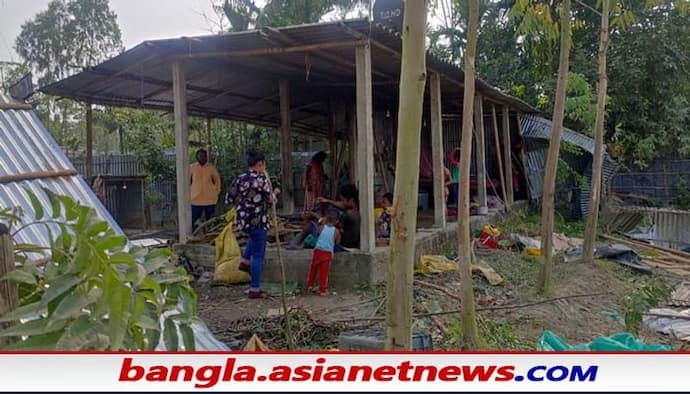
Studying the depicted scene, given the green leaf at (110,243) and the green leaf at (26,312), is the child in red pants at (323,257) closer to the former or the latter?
the green leaf at (110,243)

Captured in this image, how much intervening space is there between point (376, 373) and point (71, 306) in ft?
4.37

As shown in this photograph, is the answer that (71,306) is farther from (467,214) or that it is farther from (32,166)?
(467,214)

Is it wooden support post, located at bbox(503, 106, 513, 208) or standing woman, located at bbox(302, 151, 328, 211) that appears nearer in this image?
standing woman, located at bbox(302, 151, 328, 211)

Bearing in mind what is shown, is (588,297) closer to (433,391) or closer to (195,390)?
(433,391)

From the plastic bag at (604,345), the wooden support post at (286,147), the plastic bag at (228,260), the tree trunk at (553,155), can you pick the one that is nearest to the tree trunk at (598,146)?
the tree trunk at (553,155)

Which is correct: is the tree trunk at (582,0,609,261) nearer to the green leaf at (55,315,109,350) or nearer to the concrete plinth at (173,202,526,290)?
the concrete plinth at (173,202,526,290)

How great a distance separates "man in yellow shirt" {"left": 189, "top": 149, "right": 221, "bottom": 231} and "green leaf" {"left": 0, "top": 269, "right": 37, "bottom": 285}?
20.4 ft

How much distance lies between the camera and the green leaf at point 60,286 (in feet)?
4.96

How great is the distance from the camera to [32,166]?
2637 mm

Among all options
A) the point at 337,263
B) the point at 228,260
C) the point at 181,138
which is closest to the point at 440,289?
the point at 337,263

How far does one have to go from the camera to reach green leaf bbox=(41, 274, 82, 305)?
151 cm

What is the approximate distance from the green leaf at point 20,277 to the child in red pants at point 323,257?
4305 mm

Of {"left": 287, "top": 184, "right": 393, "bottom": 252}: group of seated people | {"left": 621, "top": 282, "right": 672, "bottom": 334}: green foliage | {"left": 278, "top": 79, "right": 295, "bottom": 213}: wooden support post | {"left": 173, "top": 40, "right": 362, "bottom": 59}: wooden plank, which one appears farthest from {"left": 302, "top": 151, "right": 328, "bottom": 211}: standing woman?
{"left": 621, "top": 282, "right": 672, "bottom": 334}: green foliage

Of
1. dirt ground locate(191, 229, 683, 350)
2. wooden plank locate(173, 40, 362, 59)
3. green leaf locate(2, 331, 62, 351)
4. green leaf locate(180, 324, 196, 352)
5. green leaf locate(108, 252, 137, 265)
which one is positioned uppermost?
wooden plank locate(173, 40, 362, 59)
